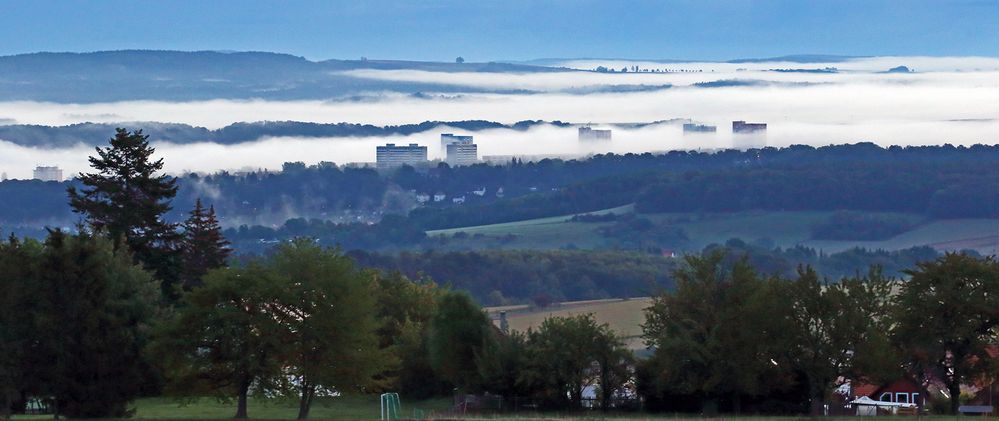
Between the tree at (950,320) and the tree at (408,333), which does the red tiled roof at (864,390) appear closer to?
the tree at (950,320)

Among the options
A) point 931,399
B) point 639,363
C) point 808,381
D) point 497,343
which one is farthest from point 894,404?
point 497,343

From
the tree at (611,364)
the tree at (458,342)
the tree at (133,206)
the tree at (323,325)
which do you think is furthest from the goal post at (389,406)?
the tree at (133,206)

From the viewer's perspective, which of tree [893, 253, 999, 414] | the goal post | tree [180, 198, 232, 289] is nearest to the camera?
the goal post

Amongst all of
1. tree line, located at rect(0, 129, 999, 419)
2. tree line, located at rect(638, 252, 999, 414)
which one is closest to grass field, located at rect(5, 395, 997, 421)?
tree line, located at rect(0, 129, 999, 419)

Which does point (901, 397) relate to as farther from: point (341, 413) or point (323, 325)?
point (323, 325)

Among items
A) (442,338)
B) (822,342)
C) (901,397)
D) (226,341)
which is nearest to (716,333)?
(822,342)

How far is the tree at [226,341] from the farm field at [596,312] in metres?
48.4

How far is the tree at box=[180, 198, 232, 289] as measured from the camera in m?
77.6

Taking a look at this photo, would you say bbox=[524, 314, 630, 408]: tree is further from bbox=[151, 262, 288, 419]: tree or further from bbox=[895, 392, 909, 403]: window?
bbox=[895, 392, 909, 403]: window

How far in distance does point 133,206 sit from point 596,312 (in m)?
54.8

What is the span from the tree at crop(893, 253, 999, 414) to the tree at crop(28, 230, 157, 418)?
25145 millimetres

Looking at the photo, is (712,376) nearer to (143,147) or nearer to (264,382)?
(264,382)

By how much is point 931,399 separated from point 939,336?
363 cm

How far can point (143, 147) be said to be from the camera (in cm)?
7950
